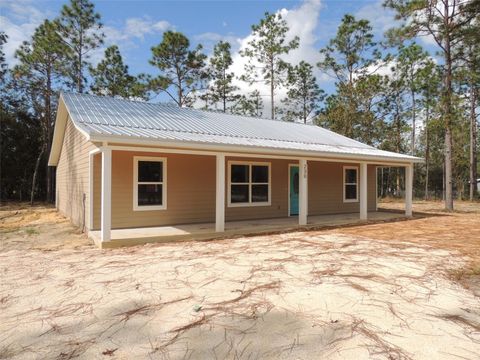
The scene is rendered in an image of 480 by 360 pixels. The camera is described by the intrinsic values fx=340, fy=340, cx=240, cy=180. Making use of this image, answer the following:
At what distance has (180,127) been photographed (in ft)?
33.3

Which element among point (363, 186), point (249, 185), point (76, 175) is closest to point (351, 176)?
point (363, 186)

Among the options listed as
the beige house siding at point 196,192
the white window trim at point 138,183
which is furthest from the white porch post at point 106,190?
the white window trim at point 138,183

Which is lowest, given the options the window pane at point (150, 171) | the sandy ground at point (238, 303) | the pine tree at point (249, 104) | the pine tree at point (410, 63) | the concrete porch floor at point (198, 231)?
the sandy ground at point (238, 303)

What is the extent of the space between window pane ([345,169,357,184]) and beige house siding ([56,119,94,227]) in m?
9.48

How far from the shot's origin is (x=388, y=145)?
27.6 m

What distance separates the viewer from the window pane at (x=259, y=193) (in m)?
11.1

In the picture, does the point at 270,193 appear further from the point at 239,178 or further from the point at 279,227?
the point at 279,227

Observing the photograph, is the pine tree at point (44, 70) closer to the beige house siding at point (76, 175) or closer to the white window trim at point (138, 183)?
the beige house siding at point (76, 175)

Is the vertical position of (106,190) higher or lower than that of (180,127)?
lower

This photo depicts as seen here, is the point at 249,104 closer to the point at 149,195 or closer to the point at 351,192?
the point at 351,192

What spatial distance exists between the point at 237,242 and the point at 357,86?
20.9m

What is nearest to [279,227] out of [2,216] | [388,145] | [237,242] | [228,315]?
[237,242]

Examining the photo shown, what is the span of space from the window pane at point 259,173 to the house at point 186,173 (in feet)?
0.11

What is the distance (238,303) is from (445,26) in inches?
661
